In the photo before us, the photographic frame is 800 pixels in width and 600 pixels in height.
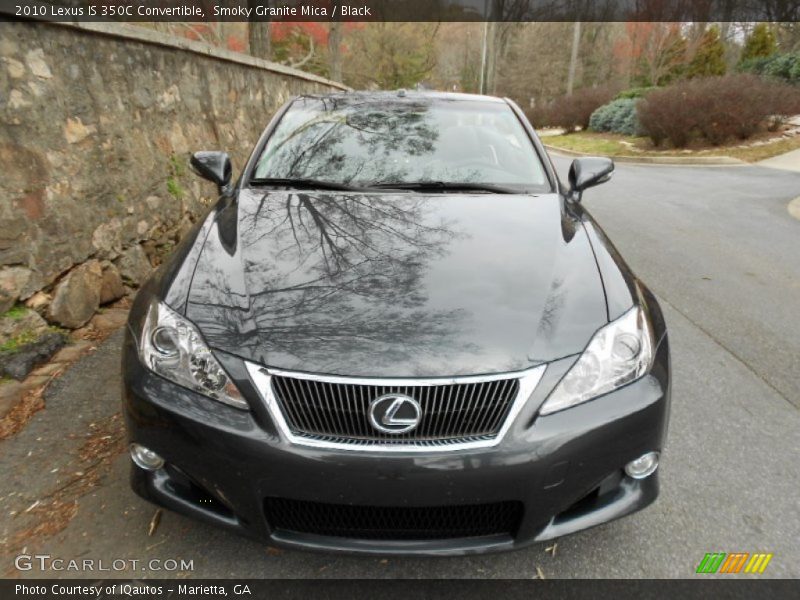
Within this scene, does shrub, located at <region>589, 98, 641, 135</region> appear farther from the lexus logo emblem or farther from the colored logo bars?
the lexus logo emblem

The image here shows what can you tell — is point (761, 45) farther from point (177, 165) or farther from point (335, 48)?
point (177, 165)

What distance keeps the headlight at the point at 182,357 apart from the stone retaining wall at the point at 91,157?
1668 mm

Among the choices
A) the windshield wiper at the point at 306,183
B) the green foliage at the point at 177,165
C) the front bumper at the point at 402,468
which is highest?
the windshield wiper at the point at 306,183

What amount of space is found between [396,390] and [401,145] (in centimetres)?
180

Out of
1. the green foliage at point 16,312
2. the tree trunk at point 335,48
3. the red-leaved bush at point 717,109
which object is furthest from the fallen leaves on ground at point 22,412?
the tree trunk at point 335,48

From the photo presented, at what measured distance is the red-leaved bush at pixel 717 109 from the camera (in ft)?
48.1

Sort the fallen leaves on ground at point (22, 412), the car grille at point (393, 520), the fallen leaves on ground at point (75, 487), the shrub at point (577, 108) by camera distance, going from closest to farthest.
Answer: the car grille at point (393, 520) < the fallen leaves on ground at point (75, 487) < the fallen leaves on ground at point (22, 412) < the shrub at point (577, 108)

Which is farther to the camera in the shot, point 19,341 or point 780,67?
point 780,67

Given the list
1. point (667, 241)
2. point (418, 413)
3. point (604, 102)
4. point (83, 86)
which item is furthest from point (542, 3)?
point (418, 413)

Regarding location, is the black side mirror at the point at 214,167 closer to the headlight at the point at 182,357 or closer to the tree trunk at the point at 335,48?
the headlight at the point at 182,357

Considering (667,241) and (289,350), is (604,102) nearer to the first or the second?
(667,241)

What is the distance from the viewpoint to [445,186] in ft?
8.86

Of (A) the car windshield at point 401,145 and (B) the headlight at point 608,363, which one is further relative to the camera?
(A) the car windshield at point 401,145

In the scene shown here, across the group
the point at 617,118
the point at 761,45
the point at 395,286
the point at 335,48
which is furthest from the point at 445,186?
the point at 761,45
